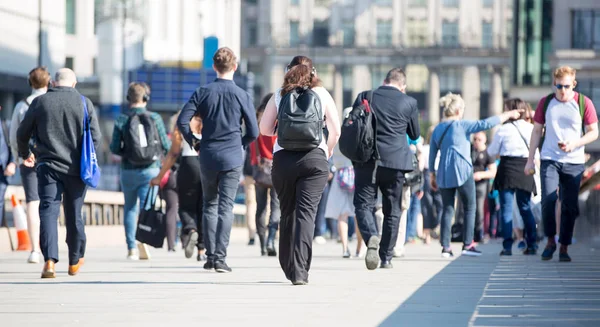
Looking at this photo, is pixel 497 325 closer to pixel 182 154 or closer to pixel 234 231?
pixel 182 154

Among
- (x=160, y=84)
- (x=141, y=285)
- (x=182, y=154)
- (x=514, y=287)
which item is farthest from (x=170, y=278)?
(x=160, y=84)

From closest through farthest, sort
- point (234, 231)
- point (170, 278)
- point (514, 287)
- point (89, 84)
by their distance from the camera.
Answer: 1. point (514, 287)
2. point (170, 278)
3. point (234, 231)
4. point (89, 84)

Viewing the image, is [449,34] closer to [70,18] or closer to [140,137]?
[70,18]

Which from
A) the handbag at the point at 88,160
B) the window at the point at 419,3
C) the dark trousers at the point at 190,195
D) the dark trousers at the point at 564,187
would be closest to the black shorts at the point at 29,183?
the dark trousers at the point at 190,195

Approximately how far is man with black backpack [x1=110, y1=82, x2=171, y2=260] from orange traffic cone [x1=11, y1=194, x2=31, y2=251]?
2.22 metres

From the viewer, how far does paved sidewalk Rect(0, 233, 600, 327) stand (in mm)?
8609

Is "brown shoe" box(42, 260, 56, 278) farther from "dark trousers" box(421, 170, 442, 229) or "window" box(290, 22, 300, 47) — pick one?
"window" box(290, 22, 300, 47)

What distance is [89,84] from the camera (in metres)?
105

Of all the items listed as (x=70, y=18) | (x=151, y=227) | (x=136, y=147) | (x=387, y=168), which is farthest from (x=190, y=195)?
(x=70, y=18)

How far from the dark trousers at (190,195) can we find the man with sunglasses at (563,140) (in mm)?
3622

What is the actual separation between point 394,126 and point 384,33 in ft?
418

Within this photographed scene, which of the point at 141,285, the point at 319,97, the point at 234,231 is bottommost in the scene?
the point at 234,231

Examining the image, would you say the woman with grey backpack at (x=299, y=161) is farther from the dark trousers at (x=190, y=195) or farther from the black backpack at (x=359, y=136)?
the dark trousers at (x=190, y=195)

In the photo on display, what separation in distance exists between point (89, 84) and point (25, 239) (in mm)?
86916
